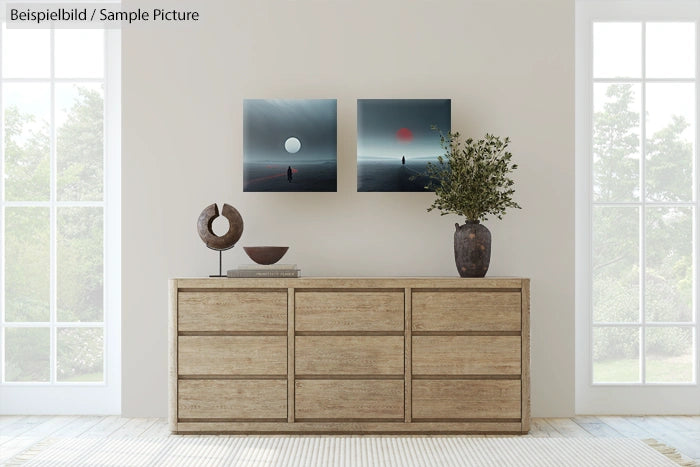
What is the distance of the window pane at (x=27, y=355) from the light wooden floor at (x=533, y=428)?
237mm

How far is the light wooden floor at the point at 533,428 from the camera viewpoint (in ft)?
11.3

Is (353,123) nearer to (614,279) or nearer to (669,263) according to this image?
(614,279)

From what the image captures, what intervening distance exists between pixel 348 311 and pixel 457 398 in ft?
2.25

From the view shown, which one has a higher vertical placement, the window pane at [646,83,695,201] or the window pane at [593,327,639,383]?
the window pane at [646,83,695,201]

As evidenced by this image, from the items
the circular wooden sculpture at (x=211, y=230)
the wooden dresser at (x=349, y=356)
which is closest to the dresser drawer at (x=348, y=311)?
the wooden dresser at (x=349, y=356)

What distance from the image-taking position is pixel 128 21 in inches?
152

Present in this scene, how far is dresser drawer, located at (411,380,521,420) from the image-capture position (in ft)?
11.2

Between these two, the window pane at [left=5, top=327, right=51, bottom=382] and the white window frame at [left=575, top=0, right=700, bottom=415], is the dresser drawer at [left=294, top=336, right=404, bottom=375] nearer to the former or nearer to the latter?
the white window frame at [left=575, top=0, right=700, bottom=415]

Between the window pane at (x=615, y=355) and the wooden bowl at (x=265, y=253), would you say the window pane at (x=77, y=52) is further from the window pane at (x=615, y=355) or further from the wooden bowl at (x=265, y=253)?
the window pane at (x=615, y=355)

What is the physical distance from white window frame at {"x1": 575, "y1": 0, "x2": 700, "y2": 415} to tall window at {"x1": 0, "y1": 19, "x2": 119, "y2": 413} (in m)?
2.66

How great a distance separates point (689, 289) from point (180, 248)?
2925 millimetres

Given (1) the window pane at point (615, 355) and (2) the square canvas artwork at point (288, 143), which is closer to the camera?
(2) the square canvas artwork at point (288, 143)

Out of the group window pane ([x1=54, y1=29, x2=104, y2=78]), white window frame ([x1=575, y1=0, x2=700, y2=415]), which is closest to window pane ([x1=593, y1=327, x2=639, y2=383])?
white window frame ([x1=575, y1=0, x2=700, y2=415])

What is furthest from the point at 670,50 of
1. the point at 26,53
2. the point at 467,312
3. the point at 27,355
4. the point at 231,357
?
the point at 27,355
